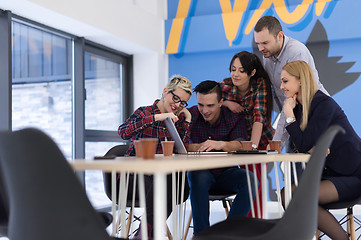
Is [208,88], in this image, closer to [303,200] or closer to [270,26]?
[270,26]

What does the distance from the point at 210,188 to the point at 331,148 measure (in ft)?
2.73

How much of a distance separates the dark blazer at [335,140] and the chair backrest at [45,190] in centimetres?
158

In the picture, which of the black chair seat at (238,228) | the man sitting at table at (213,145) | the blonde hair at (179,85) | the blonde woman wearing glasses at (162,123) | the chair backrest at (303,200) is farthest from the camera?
the blonde hair at (179,85)

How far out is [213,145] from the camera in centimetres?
271

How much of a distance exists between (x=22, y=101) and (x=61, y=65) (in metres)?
0.77

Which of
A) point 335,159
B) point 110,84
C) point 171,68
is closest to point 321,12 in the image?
point 171,68

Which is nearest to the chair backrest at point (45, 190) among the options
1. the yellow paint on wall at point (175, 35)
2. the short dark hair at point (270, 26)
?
the short dark hair at point (270, 26)

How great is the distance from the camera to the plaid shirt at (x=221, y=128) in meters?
3.11

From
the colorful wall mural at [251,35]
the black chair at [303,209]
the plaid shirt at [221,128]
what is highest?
the colorful wall mural at [251,35]

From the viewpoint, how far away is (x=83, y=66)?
16.5ft

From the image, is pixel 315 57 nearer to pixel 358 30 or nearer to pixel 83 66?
pixel 358 30

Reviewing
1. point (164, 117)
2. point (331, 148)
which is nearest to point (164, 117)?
point (164, 117)

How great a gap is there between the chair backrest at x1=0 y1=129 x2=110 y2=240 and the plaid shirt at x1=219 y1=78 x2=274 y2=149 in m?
2.13

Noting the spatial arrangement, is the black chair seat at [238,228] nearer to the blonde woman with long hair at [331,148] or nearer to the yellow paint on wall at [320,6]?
the blonde woman with long hair at [331,148]
